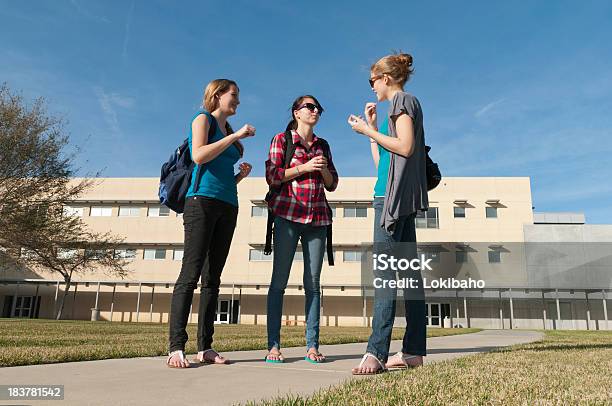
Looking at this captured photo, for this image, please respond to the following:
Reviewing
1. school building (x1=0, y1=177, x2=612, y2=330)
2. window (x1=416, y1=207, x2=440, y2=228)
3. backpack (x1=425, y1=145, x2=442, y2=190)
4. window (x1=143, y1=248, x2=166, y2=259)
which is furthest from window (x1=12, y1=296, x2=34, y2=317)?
backpack (x1=425, y1=145, x2=442, y2=190)

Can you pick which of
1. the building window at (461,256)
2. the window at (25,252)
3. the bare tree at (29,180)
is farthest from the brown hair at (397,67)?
the building window at (461,256)

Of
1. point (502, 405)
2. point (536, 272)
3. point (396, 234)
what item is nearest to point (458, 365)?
point (396, 234)

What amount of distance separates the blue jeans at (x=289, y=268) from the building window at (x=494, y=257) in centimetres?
3557

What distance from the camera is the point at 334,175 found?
4.06m

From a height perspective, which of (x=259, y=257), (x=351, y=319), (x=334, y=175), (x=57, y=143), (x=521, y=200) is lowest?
(x=351, y=319)

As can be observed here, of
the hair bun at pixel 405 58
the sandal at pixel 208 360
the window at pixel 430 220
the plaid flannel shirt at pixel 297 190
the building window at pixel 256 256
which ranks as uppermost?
the window at pixel 430 220

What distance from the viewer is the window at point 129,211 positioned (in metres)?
39.7

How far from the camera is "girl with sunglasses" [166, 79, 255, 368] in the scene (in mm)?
3258

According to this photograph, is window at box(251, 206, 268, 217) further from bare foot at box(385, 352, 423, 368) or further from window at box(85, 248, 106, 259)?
bare foot at box(385, 352, 423, 368)

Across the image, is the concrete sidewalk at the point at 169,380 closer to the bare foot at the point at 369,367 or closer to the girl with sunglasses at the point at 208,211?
the bare foot at the point at 369,367

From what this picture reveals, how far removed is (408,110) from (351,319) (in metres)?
34.5

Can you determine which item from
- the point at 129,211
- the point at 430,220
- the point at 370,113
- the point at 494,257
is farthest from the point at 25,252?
the point at 494,257

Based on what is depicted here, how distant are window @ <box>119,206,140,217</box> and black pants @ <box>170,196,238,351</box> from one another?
38477mm

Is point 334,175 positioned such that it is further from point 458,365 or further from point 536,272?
point 536,272
